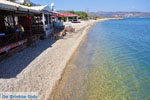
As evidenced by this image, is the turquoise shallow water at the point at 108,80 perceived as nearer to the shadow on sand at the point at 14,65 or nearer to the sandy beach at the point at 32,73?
the sandy beach at the point at 32,73

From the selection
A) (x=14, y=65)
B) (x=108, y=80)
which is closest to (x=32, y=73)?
(x=14, y=65)

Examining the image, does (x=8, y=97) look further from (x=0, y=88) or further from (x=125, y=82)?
(x=125, y=82)

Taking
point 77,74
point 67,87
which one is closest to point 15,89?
point 67,87

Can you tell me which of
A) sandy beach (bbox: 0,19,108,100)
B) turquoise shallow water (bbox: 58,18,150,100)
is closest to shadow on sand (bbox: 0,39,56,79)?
sandy beach (bbox: 0,19,108,100)

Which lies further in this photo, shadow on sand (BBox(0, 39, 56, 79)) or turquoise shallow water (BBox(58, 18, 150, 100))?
shadow on sand (BBox(0, 39, 56, 79))

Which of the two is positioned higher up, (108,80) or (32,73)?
(32,73)

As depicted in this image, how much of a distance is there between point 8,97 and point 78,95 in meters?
2.34

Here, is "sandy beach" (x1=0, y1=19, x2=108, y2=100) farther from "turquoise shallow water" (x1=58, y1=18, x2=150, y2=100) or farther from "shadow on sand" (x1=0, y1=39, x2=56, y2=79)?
"turquoise shallow water" (x1=58, y1=18, x2=150, y2=100)

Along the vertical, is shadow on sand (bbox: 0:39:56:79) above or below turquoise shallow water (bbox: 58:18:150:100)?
above

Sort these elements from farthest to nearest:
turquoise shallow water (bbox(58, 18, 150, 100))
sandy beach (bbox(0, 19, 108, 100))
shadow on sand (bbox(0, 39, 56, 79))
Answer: shadow on sand (bbox(0, 39, 56, 79))
turquoise shallow water (bbox(58, 18, 150, 100))
sandy beach (bbox(0, 19, 108, 100))

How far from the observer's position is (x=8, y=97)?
3744mm

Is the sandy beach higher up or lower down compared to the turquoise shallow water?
higher up

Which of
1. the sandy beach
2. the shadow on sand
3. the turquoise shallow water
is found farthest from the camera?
the shadow on sand

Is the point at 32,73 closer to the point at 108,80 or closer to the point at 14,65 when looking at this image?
the point at 14,65
